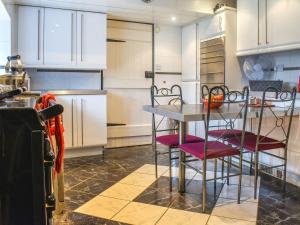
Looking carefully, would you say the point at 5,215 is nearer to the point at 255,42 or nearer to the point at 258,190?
the point at 258,190

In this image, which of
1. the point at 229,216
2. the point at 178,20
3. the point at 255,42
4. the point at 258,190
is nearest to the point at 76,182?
the point at 229,216

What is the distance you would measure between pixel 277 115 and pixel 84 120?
7.90ft

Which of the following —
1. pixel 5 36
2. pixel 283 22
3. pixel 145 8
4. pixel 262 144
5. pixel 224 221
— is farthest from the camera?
pixel 145 8

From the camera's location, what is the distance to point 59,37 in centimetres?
376

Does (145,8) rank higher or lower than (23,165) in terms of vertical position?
higher

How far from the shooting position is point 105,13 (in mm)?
4004

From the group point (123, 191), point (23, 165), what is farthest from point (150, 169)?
point (23, 165)

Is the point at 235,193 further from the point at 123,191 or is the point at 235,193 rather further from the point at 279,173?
the point at 123,191

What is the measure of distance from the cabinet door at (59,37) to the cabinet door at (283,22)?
251 centimetres

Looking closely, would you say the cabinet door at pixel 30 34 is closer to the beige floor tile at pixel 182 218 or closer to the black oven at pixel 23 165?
the beige floor tile at pixel 182 218

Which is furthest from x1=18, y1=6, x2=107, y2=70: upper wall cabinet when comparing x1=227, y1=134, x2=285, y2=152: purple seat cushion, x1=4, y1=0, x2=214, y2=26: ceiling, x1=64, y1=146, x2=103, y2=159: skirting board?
x1=227, y1=134, x2=285, y2=152: purple seat cushion

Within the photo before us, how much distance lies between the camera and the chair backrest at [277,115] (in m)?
2.39

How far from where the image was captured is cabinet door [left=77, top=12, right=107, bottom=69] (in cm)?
386

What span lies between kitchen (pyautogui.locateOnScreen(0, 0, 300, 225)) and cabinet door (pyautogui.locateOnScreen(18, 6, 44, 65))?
0.04ft
